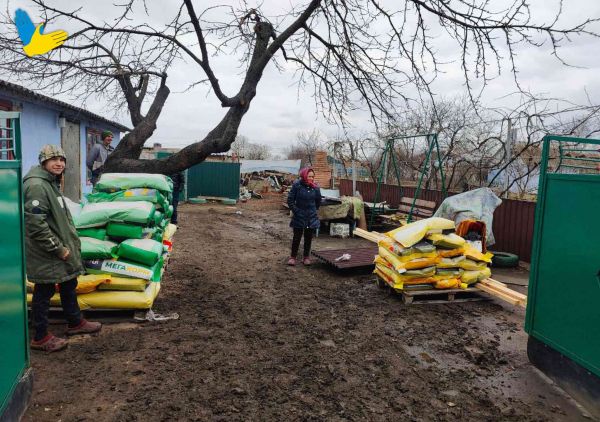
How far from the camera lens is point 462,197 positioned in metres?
7.82

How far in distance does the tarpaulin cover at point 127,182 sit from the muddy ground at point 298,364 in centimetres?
136

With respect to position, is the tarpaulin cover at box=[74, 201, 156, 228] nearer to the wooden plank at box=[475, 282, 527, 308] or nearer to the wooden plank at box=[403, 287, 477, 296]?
the wooden plank at box=[403, 287, 477, 296]

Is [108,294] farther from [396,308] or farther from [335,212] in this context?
[335,212]

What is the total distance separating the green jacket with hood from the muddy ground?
67 cm

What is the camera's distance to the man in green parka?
3.28 meters

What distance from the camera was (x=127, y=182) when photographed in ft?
16.2

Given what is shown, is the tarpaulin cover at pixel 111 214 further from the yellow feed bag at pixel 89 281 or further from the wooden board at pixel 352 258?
the wooden board at pixel 352 258

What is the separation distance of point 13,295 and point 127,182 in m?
2.69

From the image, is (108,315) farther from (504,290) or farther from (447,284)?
(504,290)

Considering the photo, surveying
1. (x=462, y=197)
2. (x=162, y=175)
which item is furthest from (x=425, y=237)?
(x=162, y=175)

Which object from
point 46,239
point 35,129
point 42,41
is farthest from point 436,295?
point 35,129

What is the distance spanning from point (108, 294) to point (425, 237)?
3715 mm

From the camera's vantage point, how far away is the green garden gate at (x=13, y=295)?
7.18ft

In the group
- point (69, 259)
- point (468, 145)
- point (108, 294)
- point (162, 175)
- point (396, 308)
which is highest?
point (468, 145)
